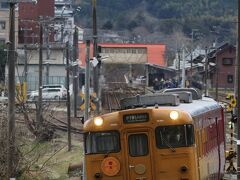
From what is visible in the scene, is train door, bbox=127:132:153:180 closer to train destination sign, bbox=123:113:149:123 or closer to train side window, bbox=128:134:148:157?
train side window, bbox=128:134:148:157

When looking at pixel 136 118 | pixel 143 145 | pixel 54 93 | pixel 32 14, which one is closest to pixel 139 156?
pixel 143 145

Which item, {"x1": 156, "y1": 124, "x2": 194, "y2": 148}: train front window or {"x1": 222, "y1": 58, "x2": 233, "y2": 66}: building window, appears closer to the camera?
{"x1": 156, "y1": 124, "x2": 194, "y2": 148}: train front window

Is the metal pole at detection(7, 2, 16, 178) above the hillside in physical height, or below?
below

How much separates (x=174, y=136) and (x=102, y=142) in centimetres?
154

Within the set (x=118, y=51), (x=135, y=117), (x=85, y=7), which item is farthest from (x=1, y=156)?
(x=85, y=7)

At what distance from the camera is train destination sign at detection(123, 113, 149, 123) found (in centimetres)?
1549

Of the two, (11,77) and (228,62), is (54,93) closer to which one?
(228,62)

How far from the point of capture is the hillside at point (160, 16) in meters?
139

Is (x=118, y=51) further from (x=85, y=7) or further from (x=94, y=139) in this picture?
(x=85, y=7)

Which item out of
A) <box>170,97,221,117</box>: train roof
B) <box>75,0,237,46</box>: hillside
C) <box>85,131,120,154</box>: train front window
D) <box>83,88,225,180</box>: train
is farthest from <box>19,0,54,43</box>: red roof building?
<box>83,88,225,180</box>: train

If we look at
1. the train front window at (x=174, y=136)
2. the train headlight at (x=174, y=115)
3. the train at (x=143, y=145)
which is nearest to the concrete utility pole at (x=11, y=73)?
the train at (x=143, y=145)

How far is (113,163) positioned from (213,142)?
15.4ft

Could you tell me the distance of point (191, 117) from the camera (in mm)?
15617

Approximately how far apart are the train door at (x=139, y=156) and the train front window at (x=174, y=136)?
0.80ft
